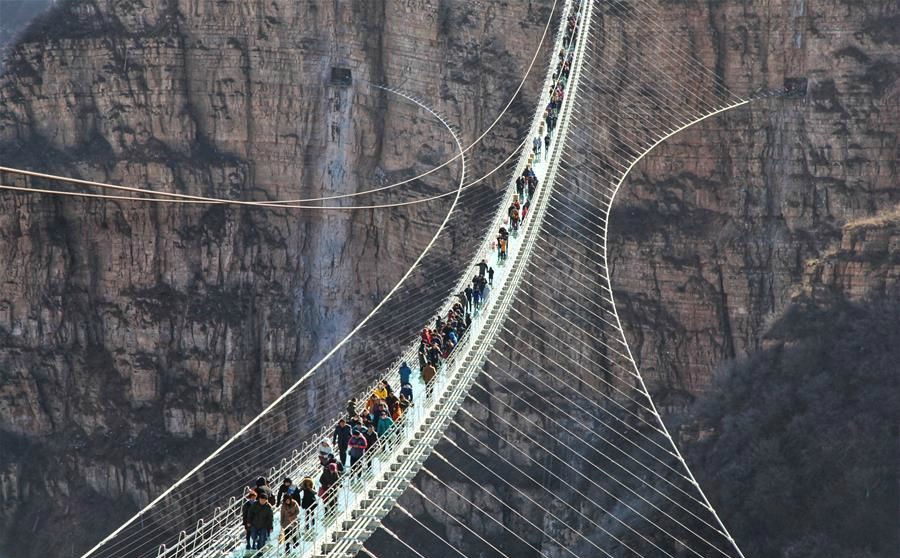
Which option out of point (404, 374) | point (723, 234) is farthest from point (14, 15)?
point (404, 374)

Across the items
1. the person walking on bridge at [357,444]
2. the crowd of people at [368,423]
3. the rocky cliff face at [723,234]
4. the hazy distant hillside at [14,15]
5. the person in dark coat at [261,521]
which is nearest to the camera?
the person in dark coat at [261,521]

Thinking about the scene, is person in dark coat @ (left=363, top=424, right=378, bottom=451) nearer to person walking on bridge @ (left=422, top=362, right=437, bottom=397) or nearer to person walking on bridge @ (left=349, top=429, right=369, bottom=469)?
person walking on bridge @ (left=349, top=429, right=369, bottom=469)

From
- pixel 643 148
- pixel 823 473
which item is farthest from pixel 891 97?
pixel 823 473

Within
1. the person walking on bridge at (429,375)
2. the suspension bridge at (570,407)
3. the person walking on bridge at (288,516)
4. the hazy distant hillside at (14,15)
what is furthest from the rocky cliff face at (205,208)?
the person walking on bridge at (288,516)

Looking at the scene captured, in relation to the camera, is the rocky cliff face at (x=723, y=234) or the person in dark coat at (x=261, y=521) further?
the rocky cliff face at (x=723, y=234)

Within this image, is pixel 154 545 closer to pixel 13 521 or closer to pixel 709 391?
pixel 13 521

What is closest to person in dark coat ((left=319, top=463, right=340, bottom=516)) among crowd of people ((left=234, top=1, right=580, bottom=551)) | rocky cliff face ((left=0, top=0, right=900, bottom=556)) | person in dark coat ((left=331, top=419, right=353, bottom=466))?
crowd of people ((left=234, top=1, right=580, bottom=551))

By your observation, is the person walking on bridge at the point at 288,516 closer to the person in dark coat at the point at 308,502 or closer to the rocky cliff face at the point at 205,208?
the person in dark coat at the point at 308,502

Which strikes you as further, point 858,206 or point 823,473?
point 858,206
